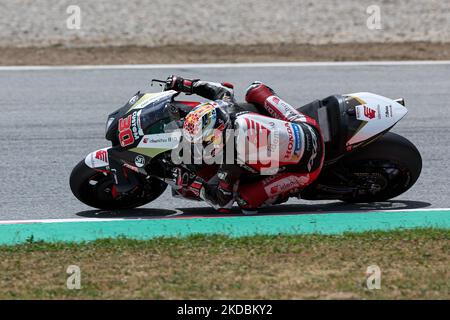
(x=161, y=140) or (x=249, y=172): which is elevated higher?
(x=161, y=140)

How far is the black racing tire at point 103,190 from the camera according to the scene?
8.83 m

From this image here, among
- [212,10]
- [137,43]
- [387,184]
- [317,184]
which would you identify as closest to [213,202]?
[317,184]

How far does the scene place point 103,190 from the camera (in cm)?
891

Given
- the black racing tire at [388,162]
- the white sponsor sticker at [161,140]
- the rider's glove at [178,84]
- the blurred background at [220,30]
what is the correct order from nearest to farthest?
1. the white sponsor sticker at [161,140]
2. the rider's glove at [178,84]
3. the black racing tire at [388,162]
4. the blurred background at [220,30]

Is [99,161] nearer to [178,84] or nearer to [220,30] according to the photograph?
[178,84]

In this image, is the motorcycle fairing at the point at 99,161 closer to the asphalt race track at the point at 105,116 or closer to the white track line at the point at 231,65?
the asphalt race track at the point at 105,116

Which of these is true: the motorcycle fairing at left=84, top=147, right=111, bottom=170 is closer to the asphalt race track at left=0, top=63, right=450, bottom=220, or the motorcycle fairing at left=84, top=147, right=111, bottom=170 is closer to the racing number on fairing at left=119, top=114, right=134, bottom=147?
the racing number on fairing at left=119, top=114, right=134, bottom=147

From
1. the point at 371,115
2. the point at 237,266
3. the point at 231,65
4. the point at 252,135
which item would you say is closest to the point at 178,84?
the point at 252,135

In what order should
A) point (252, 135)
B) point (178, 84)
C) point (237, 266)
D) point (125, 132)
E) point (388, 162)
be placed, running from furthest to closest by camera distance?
point (388, 162), point (178, 84), point (125, 132), point (252, 135), point (237, 266)

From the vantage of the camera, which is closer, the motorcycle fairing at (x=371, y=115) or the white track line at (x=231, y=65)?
the motorcycle fairing at (x=371, y=115)

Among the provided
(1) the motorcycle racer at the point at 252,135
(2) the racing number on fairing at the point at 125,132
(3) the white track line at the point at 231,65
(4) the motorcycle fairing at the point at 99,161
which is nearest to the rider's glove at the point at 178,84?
(1) the motorcycle racer at the point at 252,135

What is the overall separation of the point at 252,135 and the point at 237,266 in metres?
1.32

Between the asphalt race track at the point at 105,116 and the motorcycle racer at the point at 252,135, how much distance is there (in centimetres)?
53

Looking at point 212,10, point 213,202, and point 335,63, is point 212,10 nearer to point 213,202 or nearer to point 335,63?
point 335,63
